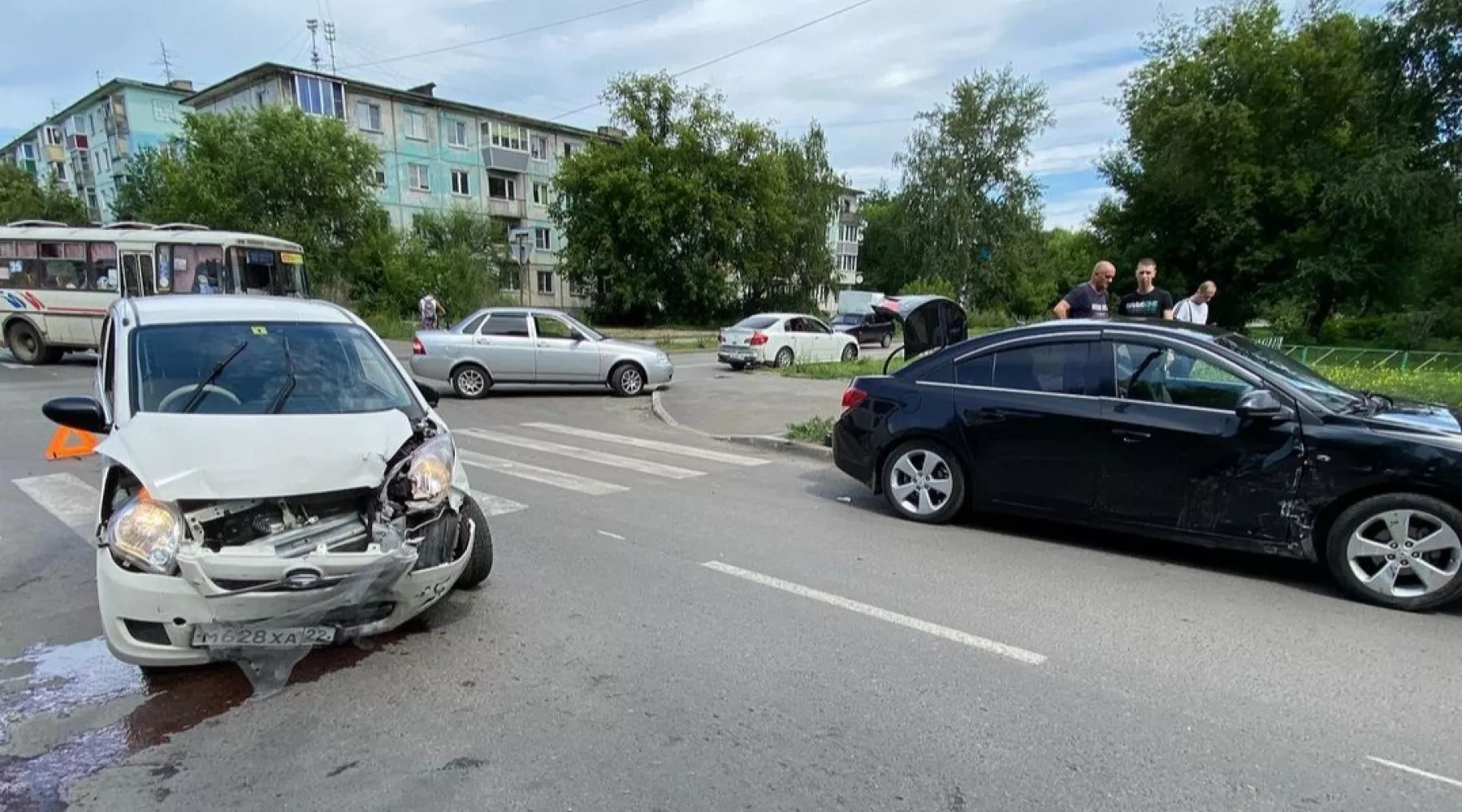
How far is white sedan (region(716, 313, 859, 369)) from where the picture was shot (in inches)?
795

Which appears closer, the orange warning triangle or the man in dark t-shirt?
the man in dark t-shirt

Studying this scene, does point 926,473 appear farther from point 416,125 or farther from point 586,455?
point 416,125

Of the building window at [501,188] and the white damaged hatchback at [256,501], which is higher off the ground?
the building window at [501,188]

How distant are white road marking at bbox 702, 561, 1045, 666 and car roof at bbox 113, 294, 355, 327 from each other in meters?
3.09

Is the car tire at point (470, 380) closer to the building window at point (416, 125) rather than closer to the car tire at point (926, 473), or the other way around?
the car tire at point (926, 473)

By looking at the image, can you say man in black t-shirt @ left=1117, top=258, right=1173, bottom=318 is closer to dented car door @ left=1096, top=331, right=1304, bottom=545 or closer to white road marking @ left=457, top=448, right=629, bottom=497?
dented car door @ left=1096, top=331, right=1304, bottom=545

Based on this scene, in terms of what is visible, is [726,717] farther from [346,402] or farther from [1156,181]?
[1156,181]

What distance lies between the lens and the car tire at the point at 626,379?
14.8m

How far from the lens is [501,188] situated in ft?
168

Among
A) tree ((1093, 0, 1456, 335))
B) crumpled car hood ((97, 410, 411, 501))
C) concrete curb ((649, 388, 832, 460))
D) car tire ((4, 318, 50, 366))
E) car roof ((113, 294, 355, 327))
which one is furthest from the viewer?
tree ((1093, 0, 1456, 335))

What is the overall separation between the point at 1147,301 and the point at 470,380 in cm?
1130

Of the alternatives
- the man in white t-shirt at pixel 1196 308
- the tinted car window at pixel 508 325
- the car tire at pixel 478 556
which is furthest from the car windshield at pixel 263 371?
the tinted car window at pixel 508 325

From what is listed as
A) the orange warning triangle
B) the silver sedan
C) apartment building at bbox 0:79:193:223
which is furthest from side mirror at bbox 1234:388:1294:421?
apartment building at bbox 0:79:193:223

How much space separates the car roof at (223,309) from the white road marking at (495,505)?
80.8 inches
